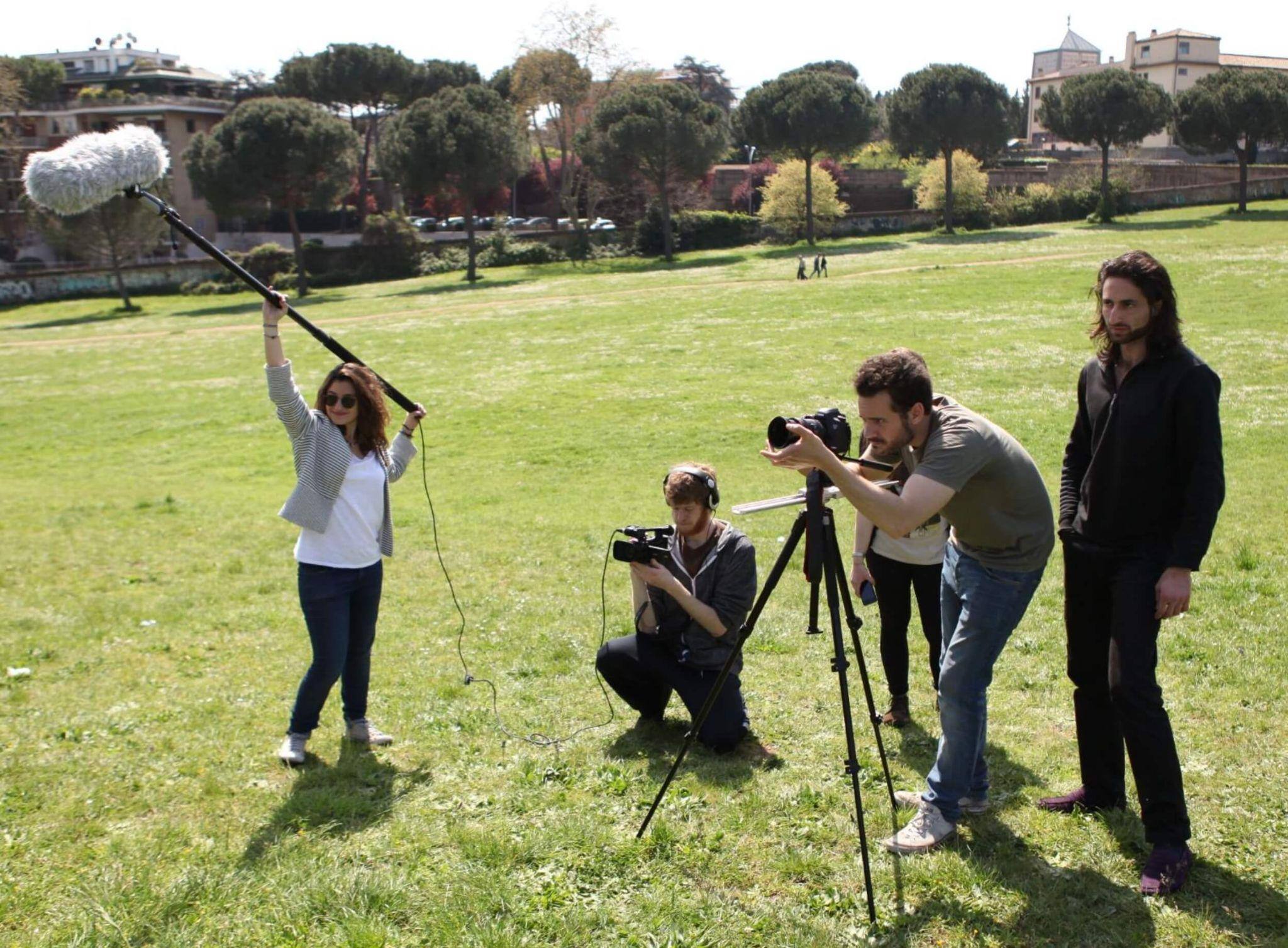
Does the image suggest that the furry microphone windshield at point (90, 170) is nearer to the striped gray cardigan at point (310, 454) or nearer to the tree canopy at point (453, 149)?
the striped gray cardigan at point (310, 454)

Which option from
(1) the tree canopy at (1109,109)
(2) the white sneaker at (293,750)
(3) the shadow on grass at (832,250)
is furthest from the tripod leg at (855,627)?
(1) the tree canopy at (1109,109)

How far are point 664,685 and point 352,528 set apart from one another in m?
1.97

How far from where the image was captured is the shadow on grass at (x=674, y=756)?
5457 mm

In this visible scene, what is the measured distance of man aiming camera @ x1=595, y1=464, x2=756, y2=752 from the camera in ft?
18.9

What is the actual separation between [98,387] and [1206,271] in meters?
31.9

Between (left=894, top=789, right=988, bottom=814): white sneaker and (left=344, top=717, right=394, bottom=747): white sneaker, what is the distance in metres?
2.90

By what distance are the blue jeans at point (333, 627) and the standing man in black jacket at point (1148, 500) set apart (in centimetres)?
369

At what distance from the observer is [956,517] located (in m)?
4.49

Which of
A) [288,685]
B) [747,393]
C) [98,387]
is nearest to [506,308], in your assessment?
[98,387]

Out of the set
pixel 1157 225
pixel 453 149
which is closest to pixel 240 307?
pixel 453 149

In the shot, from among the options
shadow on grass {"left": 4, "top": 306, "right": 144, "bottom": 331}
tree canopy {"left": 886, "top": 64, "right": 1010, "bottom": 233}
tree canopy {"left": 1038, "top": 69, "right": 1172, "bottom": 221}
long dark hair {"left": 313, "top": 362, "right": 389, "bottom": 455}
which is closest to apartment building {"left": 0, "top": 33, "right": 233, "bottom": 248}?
shadow on grass {"left": 4, "top": 306, "right": 144, "bottom": 331}

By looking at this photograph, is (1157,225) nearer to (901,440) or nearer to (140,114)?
(901,440)

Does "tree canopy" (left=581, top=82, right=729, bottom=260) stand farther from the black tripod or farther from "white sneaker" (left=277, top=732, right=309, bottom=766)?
the black tripod

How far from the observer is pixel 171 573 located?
38.0 ft
